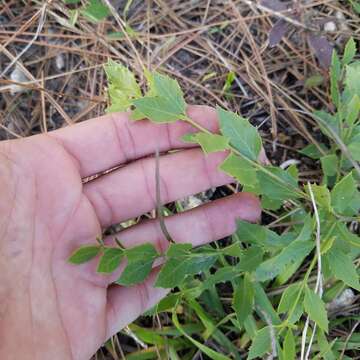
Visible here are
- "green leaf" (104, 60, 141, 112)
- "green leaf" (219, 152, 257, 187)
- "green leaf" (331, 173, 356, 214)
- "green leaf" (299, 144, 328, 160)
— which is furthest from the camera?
"green leaf" (299, 144, 328, 160)

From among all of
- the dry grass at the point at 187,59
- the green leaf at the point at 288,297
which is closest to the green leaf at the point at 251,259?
the green leaf at the point at 288,297

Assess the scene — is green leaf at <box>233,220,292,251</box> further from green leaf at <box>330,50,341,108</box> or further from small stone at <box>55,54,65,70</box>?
small stone at <box>55,54,65,70</box>

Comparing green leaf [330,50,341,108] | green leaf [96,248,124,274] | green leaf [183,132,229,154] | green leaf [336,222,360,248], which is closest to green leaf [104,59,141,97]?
green leaf [183,132,229,154]

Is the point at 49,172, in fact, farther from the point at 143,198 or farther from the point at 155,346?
the point at 155,346

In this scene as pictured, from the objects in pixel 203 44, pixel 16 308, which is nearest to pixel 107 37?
pixel 203 44

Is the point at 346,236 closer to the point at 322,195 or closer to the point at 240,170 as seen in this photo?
the point at 322,195

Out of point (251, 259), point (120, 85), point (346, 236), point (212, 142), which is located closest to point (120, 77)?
point (120, 85)

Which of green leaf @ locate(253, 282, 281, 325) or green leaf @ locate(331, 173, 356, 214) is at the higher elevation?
green leaf @ locate(331, 173, 356, 214)
